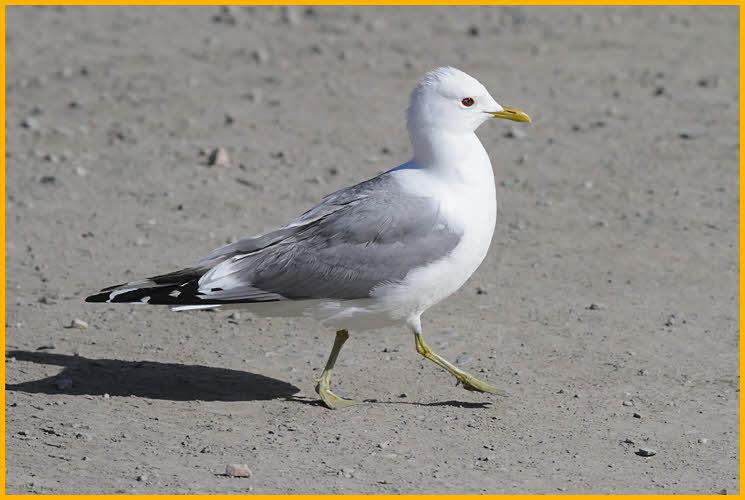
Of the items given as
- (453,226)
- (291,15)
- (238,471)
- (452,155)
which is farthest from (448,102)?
(291,15)

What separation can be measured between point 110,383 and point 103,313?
41.7 inches

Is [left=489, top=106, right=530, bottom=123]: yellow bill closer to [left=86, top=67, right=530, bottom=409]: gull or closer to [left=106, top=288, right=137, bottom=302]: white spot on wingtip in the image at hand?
[left=86, top=67, right=530, bottom=409]: gull

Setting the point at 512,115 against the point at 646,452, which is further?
the point at 512,115

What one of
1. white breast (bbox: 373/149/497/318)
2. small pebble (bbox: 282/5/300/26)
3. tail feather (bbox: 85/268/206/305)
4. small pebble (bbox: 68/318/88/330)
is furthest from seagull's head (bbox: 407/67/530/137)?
small pebble (bbox: 282/5/300/26)

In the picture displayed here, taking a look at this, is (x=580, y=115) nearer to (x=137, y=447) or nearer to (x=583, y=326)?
(x=583, y=326)

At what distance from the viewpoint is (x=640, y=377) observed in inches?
255

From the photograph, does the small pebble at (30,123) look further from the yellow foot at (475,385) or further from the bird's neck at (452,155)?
the yellow foot at (475,385)

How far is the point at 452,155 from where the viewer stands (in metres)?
5.95

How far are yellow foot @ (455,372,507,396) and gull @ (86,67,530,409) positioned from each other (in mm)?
395

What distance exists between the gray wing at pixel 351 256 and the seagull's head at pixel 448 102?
418mm

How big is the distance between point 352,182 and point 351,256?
3.76 metres

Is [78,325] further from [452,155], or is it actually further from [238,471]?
[452,155]

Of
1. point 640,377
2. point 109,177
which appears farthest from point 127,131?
point 640,377

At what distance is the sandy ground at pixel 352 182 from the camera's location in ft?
18.1
